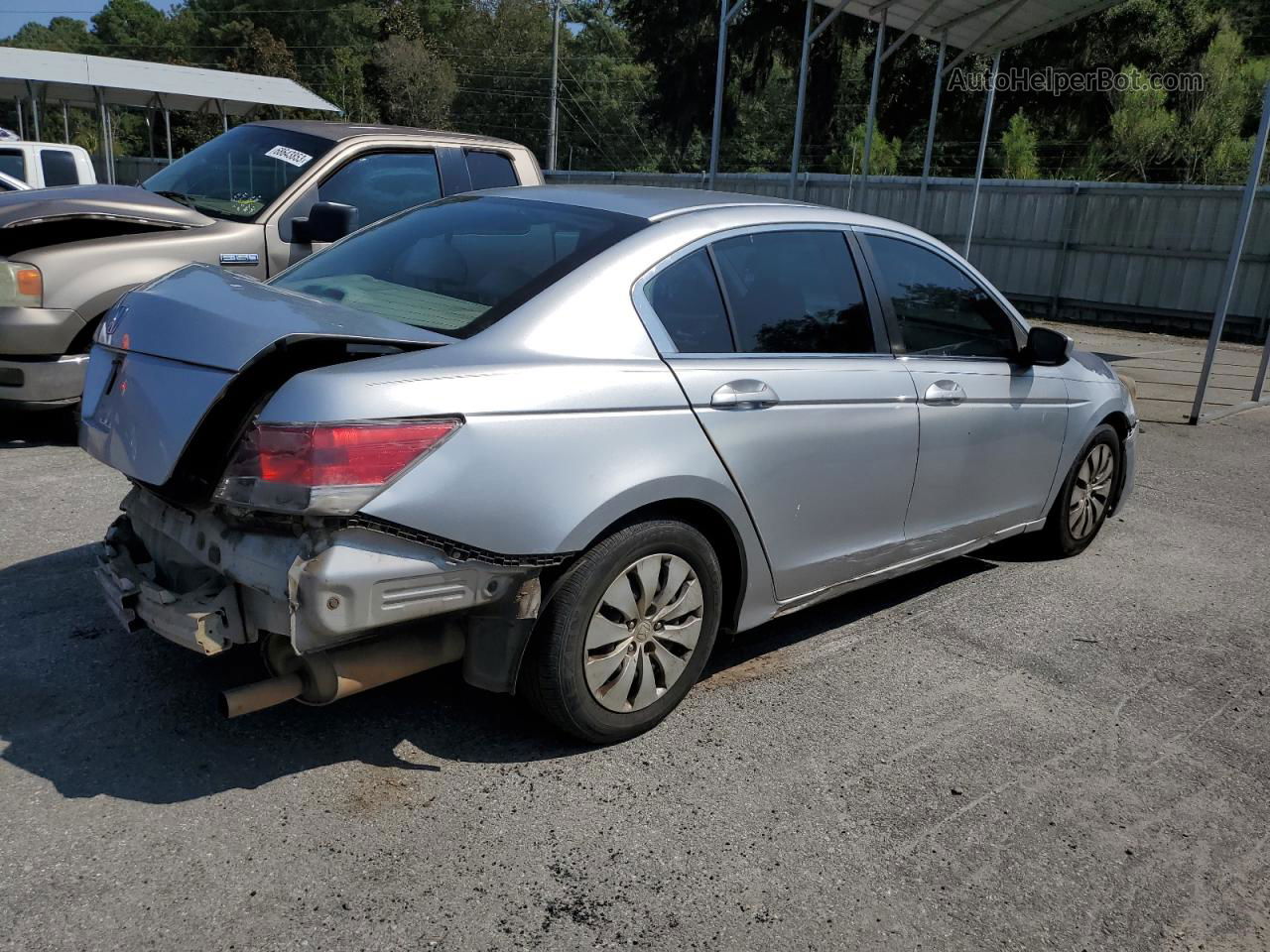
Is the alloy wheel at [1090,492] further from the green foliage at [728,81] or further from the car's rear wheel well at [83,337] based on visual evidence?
the green foliage at [728,81]

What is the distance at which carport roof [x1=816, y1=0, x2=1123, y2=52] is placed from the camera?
41.9 feet

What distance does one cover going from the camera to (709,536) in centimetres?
342

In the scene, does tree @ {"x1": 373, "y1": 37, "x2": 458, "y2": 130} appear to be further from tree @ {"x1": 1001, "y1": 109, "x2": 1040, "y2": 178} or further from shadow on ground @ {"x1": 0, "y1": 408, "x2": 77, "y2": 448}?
shadow on ground @ {"x1": 0, "y1": 408, "x2": 77, "y2": 448}

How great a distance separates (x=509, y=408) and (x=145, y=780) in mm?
1456

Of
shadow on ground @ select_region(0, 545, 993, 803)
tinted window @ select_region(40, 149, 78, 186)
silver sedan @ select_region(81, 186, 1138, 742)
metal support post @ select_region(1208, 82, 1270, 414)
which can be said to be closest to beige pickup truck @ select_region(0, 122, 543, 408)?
silver sedan @ select_region(81, 186, 1138, 742)

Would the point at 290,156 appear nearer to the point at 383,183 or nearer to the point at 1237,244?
the point at 383,183

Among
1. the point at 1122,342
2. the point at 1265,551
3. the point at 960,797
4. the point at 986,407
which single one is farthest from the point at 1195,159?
the point at 960,797

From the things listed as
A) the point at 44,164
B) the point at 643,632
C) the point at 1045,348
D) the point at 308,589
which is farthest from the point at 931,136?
the point at 308,589

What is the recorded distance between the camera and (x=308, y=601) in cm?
259

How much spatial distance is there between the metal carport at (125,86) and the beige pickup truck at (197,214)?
1525 cm

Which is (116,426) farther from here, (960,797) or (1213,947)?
(1213,947)

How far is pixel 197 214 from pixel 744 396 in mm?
4488

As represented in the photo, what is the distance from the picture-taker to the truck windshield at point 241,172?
21.8 ft

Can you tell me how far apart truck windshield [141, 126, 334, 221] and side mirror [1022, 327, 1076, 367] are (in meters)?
4.45
